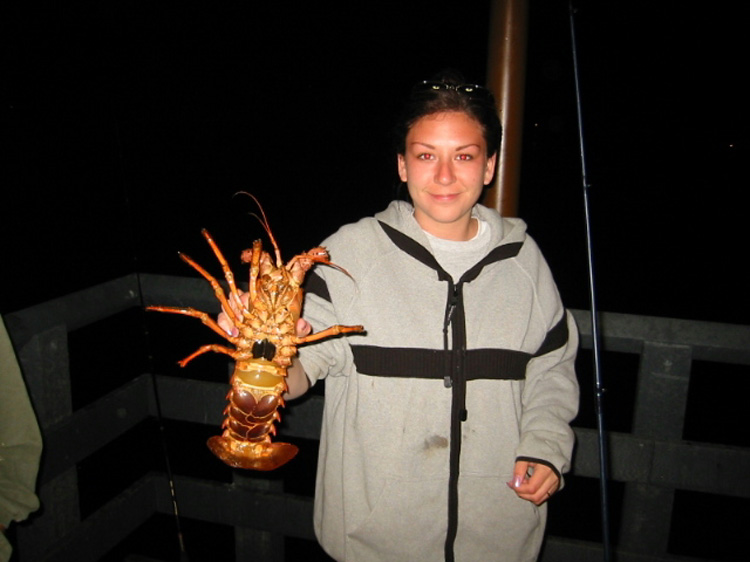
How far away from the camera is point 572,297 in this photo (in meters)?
16.4

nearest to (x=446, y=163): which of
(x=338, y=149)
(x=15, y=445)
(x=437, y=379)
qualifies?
(x=437, y=379)

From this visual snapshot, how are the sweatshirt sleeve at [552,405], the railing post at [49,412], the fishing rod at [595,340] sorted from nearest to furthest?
the sweatshirt sleeve at [552,405] → the fishing rod at [595,340] → the railing post at [49,412]

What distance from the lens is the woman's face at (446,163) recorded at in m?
1.86

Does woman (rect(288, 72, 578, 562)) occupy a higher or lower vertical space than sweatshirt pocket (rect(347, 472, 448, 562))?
higher

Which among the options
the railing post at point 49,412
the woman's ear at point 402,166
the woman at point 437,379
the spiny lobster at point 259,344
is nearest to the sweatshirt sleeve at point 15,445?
the railing post at point 49,412

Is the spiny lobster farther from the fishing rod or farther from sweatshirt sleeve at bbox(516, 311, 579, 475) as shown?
the fishing rod

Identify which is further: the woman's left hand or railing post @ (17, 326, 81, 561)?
railing post @ (17, 326, 81, 561)

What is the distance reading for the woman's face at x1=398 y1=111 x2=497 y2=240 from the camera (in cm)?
186

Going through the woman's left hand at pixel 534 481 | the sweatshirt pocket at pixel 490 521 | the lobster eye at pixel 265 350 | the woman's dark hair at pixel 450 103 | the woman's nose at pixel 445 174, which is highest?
the woman's dark hair at pixel 450 103

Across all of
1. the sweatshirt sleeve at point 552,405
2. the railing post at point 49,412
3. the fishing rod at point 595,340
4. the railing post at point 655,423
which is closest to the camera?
the sweatshirt sleeve at point 552,405

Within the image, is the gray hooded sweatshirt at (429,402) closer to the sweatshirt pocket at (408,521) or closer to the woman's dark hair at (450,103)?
the sweatshirt pocket at (408,521)

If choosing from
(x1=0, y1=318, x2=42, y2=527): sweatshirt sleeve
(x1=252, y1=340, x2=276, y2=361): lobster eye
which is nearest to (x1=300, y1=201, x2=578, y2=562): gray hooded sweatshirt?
(x1=252, y1=340, x2=276, y2=361): lobster eye

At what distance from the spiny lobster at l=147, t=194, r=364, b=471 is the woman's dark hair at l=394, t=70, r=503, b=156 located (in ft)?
2.00

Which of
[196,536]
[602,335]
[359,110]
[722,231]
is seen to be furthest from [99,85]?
[359,110]
